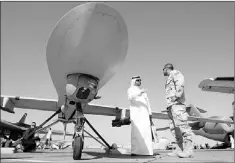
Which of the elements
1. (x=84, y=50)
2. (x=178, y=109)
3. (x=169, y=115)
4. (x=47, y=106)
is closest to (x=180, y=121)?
(x=178, y=109)

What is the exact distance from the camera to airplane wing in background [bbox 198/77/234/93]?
34.9ft

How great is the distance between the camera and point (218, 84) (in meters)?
11.5

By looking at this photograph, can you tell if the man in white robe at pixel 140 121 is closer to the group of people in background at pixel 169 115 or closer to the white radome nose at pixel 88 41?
the group of people in background at pixel 169 115

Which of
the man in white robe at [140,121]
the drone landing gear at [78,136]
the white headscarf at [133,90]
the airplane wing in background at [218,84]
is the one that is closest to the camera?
the drone landing gear at [78,136]

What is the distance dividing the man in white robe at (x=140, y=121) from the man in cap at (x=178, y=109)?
748mm

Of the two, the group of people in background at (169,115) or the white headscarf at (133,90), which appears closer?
the group of people in background at (169,115)

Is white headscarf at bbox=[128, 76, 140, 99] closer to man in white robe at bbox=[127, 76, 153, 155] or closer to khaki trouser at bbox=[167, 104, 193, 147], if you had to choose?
man in white robe at bbox=[127, 76, 153, 155]

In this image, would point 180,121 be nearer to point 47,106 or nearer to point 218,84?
A: point 218,84

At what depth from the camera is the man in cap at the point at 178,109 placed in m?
4.53

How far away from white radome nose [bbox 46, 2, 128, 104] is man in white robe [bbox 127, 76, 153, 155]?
144 centimetres

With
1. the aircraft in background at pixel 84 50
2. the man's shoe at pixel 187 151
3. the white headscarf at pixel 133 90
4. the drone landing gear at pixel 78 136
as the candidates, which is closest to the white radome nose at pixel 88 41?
the aircraft in background at pixel 84 50

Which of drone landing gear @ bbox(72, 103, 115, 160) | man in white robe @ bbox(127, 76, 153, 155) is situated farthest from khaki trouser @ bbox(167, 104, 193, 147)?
drone landing gear @ bbox(72, 103, 115, 160)

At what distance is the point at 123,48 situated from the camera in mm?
4672

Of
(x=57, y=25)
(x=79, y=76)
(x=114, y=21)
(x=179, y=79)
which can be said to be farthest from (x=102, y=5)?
(x=179, y=79)
